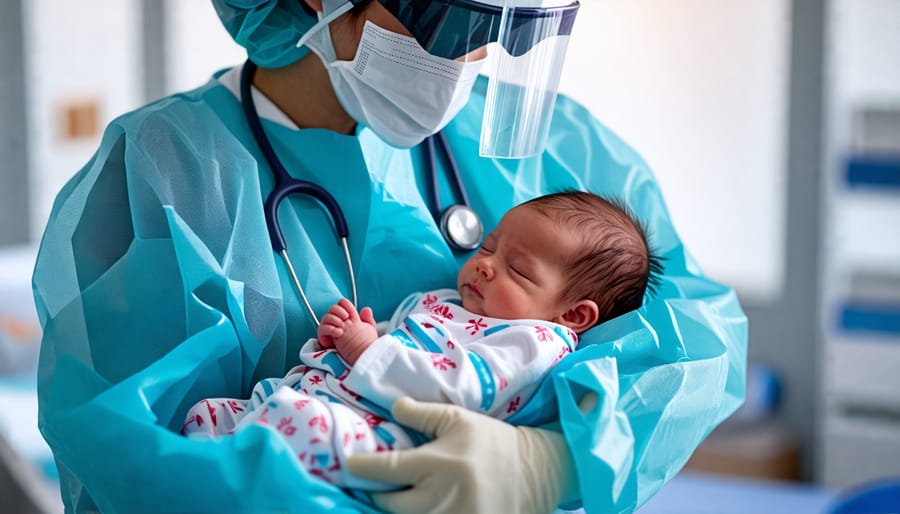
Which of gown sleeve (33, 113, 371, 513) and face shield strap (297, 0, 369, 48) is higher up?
face shield strap (297, 0, 369, 48)

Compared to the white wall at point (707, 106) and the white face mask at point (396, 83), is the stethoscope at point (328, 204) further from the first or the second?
the white wall at point (707, 106)

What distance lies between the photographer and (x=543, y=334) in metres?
1.31

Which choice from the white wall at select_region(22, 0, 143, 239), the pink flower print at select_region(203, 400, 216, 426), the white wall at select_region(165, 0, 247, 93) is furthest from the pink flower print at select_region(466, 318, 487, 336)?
the white wall at select_region(165, 0, 247, 93)

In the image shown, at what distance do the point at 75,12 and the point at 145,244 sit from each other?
256 cm

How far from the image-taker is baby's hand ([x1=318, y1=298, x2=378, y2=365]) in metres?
1.28

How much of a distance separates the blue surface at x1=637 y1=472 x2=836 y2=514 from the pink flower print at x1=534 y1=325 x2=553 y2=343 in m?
1.61

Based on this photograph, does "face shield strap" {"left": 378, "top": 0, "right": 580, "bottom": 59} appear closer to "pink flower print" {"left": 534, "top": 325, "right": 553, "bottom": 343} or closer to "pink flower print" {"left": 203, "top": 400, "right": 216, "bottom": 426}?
"pink flower print" {"left": 534, "top": 325, "right": 553, "bottom": 343}

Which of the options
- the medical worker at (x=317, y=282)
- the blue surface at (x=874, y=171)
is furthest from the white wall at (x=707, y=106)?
the medical worker at (x=317, y=282)

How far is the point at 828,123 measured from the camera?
10.5ft

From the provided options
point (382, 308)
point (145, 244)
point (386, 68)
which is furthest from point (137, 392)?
point (386, 68)

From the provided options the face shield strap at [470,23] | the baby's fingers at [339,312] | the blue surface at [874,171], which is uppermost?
the face shield strap at [470,23]

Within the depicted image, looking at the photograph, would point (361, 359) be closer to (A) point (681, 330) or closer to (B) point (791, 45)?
(A) point (681, 330)

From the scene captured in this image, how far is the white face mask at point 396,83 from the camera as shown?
140cm

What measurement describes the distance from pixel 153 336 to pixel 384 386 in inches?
11.3
